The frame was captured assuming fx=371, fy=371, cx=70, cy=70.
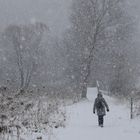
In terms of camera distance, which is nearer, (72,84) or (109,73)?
(109,73)

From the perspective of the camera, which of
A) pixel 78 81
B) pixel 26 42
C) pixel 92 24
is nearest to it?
pixel 92 24

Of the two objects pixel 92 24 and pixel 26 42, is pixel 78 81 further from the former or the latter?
pixel 26 42

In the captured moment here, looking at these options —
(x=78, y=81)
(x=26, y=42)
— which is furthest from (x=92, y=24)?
(x=26, y=42)

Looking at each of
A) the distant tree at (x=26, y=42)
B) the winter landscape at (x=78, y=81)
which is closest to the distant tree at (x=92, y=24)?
the winter landscape at (x=78, y=81)

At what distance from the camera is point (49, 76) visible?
56688 mm

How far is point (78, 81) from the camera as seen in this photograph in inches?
1528

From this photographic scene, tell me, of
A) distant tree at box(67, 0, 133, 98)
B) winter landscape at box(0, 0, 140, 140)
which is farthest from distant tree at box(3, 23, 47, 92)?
distant tree at box(67, 0, 133, 98)

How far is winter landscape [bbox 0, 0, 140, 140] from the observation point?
1198 cm

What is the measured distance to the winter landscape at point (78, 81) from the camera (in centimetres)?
1198

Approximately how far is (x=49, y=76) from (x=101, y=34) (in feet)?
87.1

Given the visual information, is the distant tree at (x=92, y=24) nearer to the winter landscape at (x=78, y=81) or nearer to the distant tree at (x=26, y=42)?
the winter landscape at (x=78, y=81)

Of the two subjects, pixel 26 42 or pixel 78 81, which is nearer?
pixel 78 81

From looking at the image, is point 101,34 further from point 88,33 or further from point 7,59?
point 7,59

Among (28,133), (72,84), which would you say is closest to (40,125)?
(28,133)
